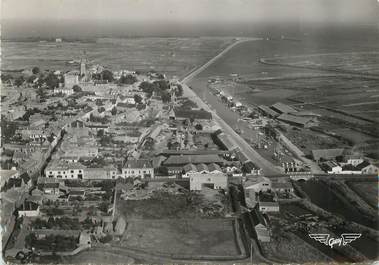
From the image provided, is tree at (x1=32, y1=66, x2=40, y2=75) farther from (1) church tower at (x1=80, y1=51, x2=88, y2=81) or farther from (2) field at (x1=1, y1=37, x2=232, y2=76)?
(1) church tower at (x1=80, y1=51, x2=88, y2=81)

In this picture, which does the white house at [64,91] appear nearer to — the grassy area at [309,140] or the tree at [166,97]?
the tree at [166,97]

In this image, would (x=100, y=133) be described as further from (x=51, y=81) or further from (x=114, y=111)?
(x=51, y=81)

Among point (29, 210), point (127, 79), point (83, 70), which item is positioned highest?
point (83, 70)

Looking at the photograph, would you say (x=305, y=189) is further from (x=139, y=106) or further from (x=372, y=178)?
(x=139, y=106)

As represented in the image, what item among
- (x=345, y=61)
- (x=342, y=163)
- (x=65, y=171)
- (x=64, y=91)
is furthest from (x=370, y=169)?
(x=64, y=91)

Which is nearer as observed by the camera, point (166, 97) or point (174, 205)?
point (174, 205)

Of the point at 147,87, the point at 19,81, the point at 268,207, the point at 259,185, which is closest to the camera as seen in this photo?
the point at 268,207

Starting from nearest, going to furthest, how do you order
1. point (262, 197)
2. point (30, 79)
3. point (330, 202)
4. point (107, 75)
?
point (262, 197), point (330, 202), point (30, 79), point (107, 75)
